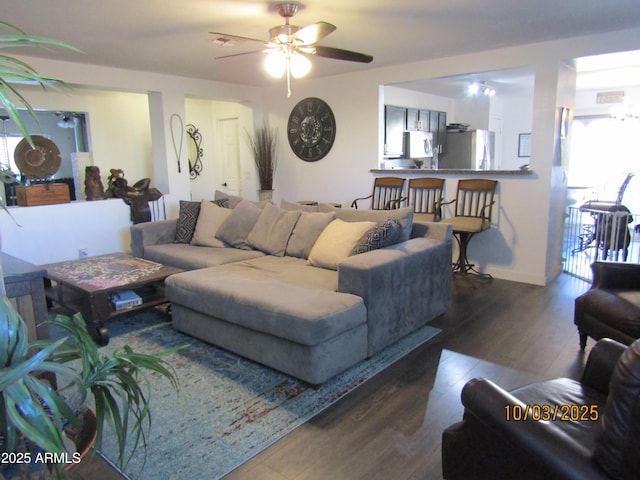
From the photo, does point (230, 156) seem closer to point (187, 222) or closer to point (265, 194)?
point (265, 194)

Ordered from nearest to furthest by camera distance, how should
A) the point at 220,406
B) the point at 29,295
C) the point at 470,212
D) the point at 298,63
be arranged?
1. the point at 29,295
2. the point at 220,406
3. the point at 298,63
4. the point at 470,212

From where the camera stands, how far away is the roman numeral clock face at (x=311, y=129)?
239 inches

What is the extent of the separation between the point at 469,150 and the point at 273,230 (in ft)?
16.0

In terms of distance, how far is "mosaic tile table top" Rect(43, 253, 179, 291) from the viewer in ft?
10.9

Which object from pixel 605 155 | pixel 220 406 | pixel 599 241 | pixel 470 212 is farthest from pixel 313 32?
pixel 605 155

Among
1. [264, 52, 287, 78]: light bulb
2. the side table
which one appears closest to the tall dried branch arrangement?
[264, 52, 287, 78]: light bulb

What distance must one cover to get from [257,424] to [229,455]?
251 mm

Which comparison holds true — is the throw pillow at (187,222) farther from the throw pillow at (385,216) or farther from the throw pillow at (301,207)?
the throw pillow at (385,216)

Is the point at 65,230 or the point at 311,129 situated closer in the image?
the point at 65,230

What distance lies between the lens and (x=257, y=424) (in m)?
2.23

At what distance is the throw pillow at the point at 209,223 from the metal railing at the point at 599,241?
3747 millimetres

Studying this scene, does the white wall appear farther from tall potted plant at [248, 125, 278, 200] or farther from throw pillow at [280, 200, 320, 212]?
throw pillow at [280, 200, 320, 212]

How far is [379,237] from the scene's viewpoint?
10.5 ft

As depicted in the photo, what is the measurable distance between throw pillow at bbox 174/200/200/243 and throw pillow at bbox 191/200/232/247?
64 millimetres
